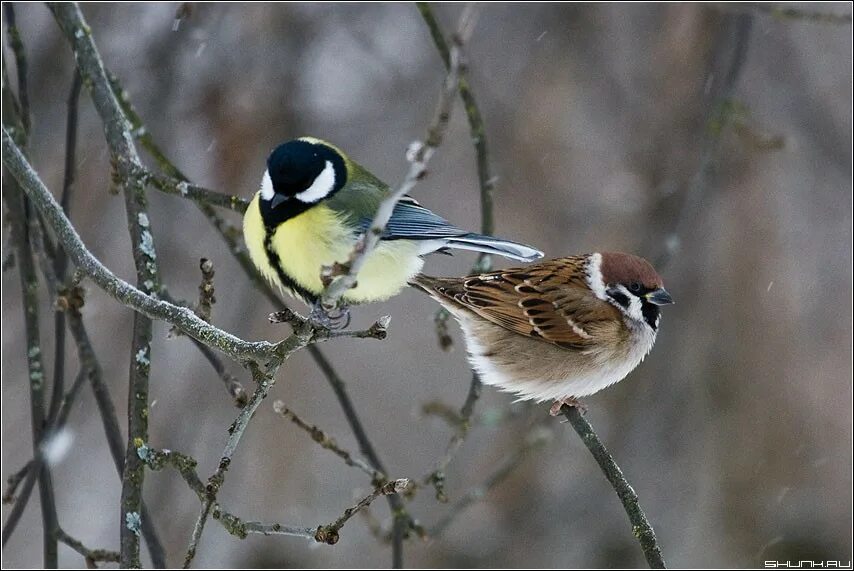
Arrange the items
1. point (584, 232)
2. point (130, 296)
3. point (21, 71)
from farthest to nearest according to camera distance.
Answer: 1. point (584, 232)
2. point (21, 71)
3. point (130, 296)

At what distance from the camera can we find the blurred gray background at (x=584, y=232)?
5.45 metres

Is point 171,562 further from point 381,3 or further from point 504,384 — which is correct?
point 381,3

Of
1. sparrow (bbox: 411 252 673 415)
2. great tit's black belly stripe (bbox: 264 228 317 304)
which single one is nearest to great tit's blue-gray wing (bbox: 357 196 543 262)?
great tit's black belly stripe (bbox: 264 228 317 304)

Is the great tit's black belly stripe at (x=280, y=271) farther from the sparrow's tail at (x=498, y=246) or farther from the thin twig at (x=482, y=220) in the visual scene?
the thin twig at (x=482, y=220)

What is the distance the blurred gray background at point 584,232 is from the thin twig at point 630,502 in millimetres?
2557

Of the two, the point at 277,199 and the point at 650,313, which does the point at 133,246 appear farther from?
the point at 650,313

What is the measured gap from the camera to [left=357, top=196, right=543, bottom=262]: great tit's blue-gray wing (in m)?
2.92

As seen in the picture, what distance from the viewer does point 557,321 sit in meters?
3.90

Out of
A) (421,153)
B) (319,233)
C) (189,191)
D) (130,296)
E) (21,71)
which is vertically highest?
(21,71)

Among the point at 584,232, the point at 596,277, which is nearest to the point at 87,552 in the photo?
the point at 596,277

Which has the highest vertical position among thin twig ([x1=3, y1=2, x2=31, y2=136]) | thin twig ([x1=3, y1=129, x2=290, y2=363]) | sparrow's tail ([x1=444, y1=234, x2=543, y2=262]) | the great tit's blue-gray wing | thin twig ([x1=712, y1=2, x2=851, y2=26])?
thin twig ([x1=712, y1=2, x2=851, y2=26])

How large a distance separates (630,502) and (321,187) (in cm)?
147

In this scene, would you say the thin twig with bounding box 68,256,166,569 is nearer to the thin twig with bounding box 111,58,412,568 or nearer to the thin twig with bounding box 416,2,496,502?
the thin twig with bounding box 111,58,412,568

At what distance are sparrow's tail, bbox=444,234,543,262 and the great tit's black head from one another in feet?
1.67
